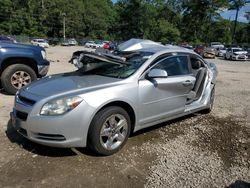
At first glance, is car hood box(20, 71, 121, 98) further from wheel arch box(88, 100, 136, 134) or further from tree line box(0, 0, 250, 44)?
tree line box(0, 0, 250, 44)

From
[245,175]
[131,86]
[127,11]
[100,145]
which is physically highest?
[127,11]

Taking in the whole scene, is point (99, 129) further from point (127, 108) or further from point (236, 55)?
point (236, 55)

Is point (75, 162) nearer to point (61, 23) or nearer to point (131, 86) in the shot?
point (131, 86)

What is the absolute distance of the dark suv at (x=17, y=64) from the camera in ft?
22.3

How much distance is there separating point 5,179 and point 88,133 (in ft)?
3.62

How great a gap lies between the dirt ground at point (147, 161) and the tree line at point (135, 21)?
6060 centimetres

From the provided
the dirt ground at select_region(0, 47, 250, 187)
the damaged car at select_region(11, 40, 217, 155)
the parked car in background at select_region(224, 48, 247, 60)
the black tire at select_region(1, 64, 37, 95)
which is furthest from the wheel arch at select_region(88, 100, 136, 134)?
the parked car in background at select_region(224, 48, 247, 60)

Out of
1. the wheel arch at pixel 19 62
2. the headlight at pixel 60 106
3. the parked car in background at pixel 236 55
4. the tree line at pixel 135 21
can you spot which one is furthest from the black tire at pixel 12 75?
the tree line at pixel 135 21

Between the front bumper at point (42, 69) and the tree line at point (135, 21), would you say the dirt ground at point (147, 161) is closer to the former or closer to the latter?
the front bumper at point (42, 69)

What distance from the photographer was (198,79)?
5.82 metres

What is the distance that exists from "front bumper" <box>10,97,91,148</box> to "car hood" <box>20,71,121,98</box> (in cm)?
29

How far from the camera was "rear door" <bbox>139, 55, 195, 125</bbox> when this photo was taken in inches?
166

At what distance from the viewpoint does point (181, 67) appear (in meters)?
5.01

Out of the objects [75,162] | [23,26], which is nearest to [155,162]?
[75,162]
